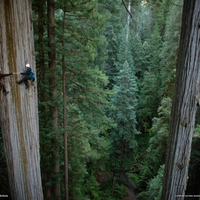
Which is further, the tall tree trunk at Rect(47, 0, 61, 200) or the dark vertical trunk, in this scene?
the dark vertical trunk

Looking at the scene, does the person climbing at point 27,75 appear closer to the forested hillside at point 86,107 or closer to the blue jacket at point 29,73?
the blue jacket at point 29,73

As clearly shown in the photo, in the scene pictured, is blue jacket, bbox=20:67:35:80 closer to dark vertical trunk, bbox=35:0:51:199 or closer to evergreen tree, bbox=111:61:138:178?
dark vertical trunk, bbox=35:0:51:199

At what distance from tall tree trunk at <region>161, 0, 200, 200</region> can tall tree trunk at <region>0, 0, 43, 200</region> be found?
94.5 inches

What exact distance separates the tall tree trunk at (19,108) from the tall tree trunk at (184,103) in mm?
2400

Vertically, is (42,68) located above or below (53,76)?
above

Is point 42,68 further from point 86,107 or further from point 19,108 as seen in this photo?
point 19,108

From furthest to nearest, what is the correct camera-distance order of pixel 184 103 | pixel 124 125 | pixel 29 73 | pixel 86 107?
pixel 124 125 → pixel 86 107 → pixel 29 73 → pixel 184 103

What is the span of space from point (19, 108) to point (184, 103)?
105 inches

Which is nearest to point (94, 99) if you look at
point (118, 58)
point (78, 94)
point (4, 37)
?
point (78, 94)

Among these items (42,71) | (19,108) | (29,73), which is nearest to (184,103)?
(29,73)

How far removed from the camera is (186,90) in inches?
97.0

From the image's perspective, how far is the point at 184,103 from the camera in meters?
2.51

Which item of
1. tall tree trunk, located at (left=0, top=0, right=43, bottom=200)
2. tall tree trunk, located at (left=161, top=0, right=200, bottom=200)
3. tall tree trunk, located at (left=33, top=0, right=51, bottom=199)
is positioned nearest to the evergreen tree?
tall tree trunk, located at (left=33, top=0, right=51, bottom=199)

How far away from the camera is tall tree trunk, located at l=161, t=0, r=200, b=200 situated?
7.58 ft
